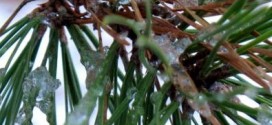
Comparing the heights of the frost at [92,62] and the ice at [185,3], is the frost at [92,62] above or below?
below

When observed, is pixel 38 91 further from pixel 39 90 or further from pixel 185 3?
pixel 185 3

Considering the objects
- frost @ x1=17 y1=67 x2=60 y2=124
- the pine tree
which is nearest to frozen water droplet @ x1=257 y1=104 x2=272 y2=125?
the pine tree

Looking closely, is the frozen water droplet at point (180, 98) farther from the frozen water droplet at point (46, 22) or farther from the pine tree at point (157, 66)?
the frozen water droplet at point (46, 22)

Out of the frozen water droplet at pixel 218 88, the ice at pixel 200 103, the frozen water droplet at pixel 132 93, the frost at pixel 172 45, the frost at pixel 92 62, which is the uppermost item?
the frost at pixel 172 45

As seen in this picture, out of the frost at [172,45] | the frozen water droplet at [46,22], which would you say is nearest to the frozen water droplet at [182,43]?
the frost at [172,45]

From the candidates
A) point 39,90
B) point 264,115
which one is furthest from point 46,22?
point 264,115

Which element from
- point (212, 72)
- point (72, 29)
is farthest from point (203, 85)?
point (72, 29)

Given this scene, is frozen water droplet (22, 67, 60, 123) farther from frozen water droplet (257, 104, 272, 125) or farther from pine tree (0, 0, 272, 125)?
frozen water droplet (257, 104, 272, 125)

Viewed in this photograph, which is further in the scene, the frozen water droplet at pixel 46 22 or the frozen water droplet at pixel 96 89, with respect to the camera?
the frozen water droplet at pixel 46 22
